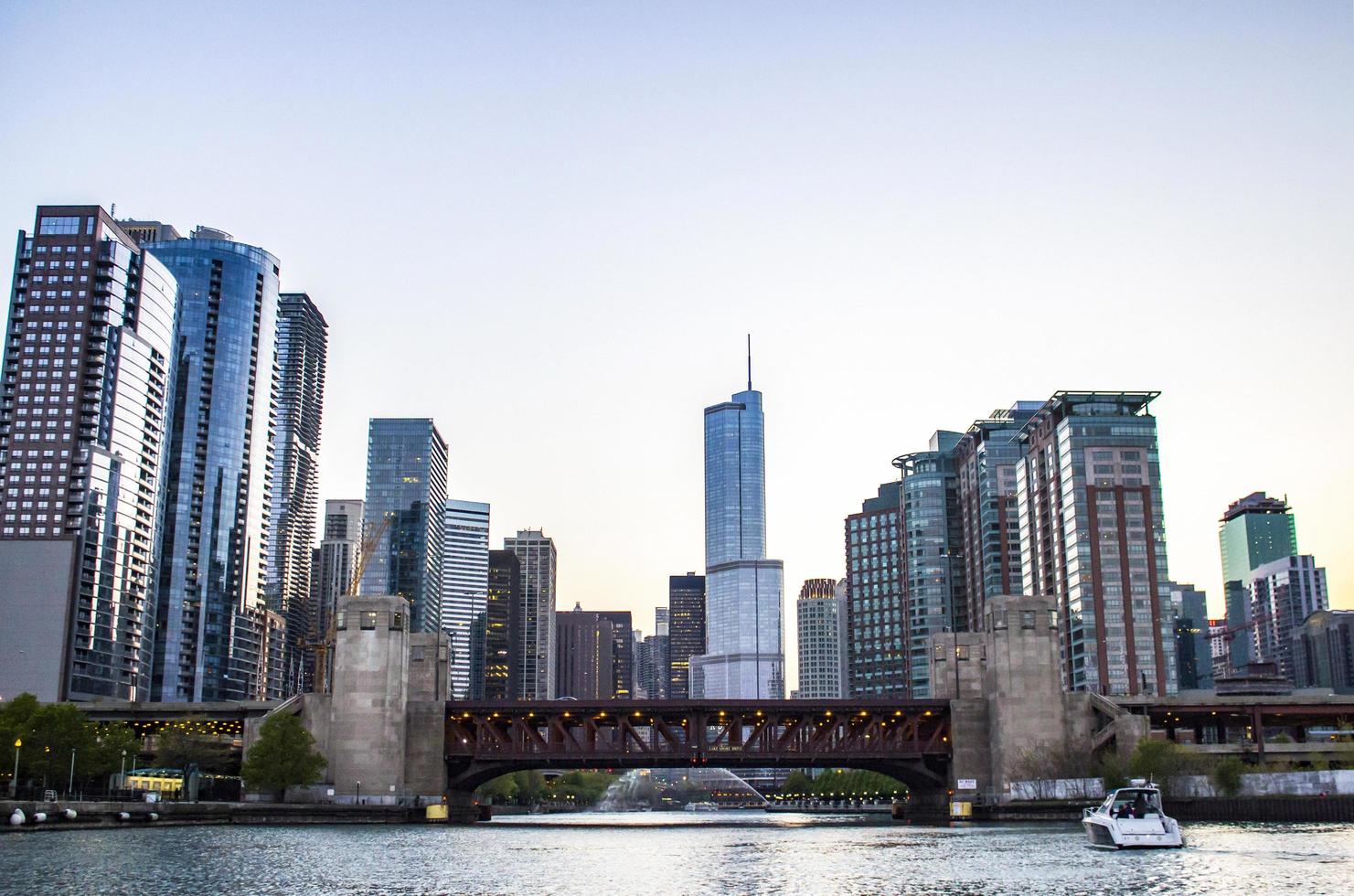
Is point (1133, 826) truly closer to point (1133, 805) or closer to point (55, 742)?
point (1133, 805)

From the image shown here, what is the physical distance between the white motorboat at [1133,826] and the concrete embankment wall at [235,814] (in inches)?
3238

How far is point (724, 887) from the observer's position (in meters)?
65.6

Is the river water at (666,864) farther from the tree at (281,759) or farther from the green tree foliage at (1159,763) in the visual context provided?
the tree at (281,759)

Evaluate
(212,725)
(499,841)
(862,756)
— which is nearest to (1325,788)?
(862,756)

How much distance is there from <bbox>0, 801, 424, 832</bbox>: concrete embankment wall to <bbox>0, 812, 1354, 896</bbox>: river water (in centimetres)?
795

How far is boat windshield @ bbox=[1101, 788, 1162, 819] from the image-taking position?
292ft

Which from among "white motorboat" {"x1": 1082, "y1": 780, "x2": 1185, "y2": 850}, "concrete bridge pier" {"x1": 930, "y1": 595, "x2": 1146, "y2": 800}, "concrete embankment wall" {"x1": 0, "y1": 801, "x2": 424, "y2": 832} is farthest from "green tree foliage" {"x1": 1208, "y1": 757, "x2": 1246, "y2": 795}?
"concrete embankment wall" {"x1": 0, "y1": 801, "x2": 424, "y2": 832}

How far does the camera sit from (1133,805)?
90.8m

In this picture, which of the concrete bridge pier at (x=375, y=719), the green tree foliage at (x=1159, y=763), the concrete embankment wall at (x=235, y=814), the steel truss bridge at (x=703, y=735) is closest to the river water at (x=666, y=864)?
the concrete embankment wall at (x=235, y=814)

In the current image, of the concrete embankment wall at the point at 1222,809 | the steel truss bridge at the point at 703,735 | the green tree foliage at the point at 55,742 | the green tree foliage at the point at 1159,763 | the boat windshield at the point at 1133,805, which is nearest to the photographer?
the boat windshield at the point at 1133,805

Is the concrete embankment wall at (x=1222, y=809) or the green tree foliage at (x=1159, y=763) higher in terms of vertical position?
the green tree foliage at (x=1159, y=763)

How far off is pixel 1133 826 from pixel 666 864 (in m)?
29.7

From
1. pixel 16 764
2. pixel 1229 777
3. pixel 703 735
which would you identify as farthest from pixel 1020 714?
pixel 16 764

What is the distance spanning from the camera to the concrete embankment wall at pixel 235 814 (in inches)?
4946
